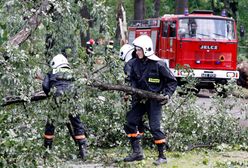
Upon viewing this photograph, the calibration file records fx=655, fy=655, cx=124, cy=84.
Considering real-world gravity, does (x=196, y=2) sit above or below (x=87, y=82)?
above

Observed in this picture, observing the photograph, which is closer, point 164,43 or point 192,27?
point 192,27

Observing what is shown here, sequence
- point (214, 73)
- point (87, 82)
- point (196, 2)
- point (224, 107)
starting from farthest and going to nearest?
point (196, 2), point (214, 73), point (224, 107), point (87, 82)

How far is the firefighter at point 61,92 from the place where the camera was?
8.70m

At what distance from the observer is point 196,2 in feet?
132

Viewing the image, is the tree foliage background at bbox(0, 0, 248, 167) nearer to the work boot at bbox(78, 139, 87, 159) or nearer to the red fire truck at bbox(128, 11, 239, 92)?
the work boot at bbox(78, 139, 87, 159)

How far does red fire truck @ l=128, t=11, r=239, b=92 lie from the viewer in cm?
2014

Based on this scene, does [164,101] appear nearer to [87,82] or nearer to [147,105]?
[147,105]

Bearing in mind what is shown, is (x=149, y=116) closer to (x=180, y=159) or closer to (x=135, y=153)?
(x=135, y=153)

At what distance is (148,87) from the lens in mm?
9078

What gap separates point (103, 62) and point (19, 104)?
1.37 metres

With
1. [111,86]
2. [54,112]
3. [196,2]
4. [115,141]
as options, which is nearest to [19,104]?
[54,112]

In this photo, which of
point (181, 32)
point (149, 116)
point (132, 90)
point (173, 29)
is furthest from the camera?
point (173, 29)

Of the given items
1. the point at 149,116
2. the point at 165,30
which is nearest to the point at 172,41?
the point at 165,30

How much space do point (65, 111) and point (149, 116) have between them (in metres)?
1.28
